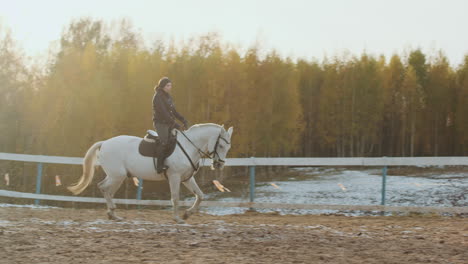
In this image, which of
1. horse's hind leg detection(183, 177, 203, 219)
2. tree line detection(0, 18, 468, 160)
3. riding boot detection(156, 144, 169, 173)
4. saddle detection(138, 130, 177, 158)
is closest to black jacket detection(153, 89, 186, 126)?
saddle detection(138, 130, 177, 158)

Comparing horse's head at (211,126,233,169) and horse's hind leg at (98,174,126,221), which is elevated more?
horse's head at (211,126,233,169)

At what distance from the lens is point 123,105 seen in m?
34.1

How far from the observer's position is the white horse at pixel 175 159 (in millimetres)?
9383

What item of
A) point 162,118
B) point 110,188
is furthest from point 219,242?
point 110,188

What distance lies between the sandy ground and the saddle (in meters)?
1.22

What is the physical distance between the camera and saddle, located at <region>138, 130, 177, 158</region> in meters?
9.33

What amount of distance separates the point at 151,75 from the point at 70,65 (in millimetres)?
5670

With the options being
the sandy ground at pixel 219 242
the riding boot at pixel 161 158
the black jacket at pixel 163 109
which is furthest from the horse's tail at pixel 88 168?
the black jacket at pixel 163 109

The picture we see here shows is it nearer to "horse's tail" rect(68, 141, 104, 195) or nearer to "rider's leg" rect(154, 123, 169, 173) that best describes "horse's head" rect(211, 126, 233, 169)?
"rider's leg" rect(154, 123, 169, 173)

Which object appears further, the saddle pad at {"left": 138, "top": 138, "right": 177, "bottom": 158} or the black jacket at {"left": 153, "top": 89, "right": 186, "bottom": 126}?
the saddle pad at {"left": 138, "top": 138, "right": 177, "bottom": 158}

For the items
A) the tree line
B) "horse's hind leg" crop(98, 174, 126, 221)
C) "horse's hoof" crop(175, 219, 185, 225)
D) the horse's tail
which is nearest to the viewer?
"horse's hoof" crop(175, 219, 185, 225)

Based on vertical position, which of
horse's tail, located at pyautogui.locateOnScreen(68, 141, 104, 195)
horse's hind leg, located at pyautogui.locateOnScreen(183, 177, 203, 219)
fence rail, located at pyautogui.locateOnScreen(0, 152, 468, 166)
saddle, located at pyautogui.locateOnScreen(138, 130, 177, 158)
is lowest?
horse's hind leg, located at pyautogui.locateOnScreen(183, 177, 203, 219)

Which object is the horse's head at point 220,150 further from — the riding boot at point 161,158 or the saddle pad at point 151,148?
the riding boot at point 161,158

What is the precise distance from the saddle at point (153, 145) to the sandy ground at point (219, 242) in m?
1.22
